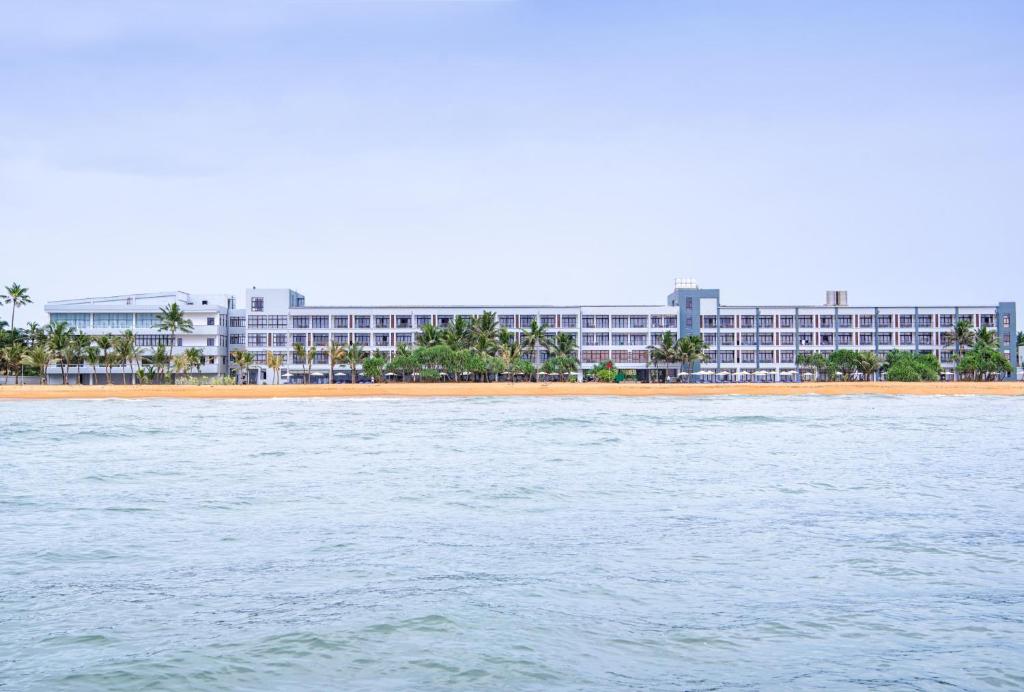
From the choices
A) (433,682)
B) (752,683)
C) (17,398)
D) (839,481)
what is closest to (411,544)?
(433,682)

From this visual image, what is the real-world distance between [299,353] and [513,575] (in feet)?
387

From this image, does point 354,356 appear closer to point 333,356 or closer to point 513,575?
point 333,356

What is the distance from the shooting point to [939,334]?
448 ft

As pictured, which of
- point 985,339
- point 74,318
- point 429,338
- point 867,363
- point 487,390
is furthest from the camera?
point 74,318

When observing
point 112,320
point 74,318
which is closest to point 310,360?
point 112,320

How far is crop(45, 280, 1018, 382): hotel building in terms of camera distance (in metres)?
135

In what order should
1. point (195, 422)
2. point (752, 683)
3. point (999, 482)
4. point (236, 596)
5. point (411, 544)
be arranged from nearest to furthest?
point (752, 683) < point (236, 596) < point (411, 544) < point (999, 482) < point (195, 422)

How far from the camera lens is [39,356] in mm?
116250

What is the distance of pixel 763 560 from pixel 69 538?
34.5 ft

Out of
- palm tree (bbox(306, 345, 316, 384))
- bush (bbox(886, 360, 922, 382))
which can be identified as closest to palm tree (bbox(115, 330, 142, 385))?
palm tree (bbox(306, 345, 316, 384))

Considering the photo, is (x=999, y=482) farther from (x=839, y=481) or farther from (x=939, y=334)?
(x=939, y=334)

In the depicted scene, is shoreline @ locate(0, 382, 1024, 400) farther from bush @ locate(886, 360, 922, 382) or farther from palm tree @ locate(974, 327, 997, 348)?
palm tree @ locate(974, 327, 997, 348)

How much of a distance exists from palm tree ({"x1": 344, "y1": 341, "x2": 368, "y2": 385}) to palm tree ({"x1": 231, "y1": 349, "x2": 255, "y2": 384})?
525 inches

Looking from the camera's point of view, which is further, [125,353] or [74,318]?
[74,318]
